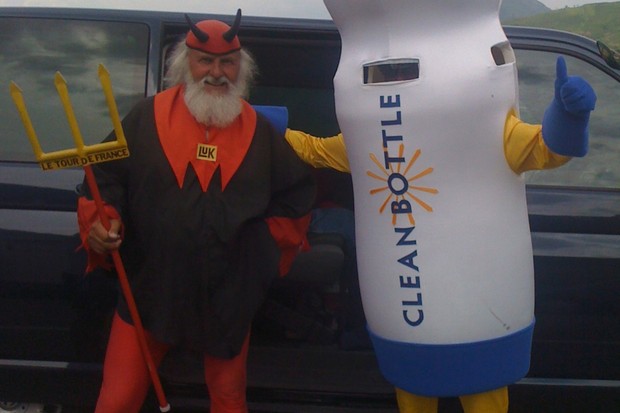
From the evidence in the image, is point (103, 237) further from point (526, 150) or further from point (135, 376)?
point (526, 150)

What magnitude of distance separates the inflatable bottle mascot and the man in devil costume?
32 centimetres

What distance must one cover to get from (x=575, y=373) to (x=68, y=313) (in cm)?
194

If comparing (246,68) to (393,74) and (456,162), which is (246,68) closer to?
(393,74)

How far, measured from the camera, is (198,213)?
7.68 feet

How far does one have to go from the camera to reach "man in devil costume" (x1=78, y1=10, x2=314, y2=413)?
2.35 meters

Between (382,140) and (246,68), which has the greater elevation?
(246,68)

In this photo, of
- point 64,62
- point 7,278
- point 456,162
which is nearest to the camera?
point 456,162

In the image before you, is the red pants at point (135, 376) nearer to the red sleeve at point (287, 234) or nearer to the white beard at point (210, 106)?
the red sleeve at point (287, 234)

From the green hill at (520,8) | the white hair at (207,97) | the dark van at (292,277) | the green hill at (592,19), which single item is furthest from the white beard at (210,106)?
the green hill at (592,19)

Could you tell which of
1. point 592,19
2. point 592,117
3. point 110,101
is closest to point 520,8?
point 592,19

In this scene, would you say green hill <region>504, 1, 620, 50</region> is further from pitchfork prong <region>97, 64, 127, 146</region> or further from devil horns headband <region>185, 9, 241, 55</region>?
pitchfork prong <region>97, 64, 127, 146</region>

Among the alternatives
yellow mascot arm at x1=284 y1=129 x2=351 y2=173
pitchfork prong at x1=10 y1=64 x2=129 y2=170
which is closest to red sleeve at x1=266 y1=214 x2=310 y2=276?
yellow mascot arm at x1=284 y1=129 x2=351 y2=173

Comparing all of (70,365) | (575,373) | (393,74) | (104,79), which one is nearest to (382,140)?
(393,74)

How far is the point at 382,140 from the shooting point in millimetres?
2213
